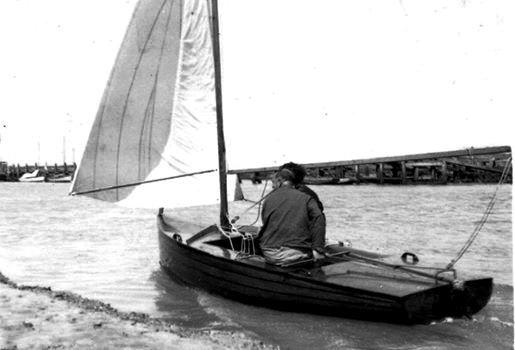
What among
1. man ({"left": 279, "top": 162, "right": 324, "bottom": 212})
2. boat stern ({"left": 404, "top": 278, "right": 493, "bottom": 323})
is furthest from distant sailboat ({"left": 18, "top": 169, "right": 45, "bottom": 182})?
boat stern ({"left": 404, "top": 278, "right": 493, "bottom": 323})

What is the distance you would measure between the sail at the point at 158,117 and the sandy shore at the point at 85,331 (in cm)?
311

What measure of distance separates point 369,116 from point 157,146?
3730 mm

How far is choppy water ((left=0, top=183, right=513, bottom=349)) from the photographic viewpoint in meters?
6.22

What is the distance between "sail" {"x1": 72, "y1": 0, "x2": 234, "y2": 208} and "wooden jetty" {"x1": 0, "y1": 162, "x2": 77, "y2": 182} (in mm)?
80278

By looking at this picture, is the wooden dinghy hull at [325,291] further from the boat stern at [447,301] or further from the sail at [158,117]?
the sail at [158,117]

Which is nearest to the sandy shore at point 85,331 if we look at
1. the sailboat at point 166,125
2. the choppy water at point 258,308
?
the choppy water at point 258,308

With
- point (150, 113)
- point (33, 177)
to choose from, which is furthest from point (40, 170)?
point (150, 113)

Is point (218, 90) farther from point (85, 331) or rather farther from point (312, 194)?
point (85, 331)

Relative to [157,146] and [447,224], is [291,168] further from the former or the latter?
[447,224]

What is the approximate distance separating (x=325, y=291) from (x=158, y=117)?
438 cm

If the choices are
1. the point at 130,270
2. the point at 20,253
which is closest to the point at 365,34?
the point at 130,270

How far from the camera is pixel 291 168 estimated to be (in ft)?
23.1

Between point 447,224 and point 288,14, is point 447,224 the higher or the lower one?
the lower one

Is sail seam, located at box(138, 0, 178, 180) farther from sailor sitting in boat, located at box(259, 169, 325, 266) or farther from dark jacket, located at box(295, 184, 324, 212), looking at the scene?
sailor sitting in boat, located at box(259, 169, 325, 266)
